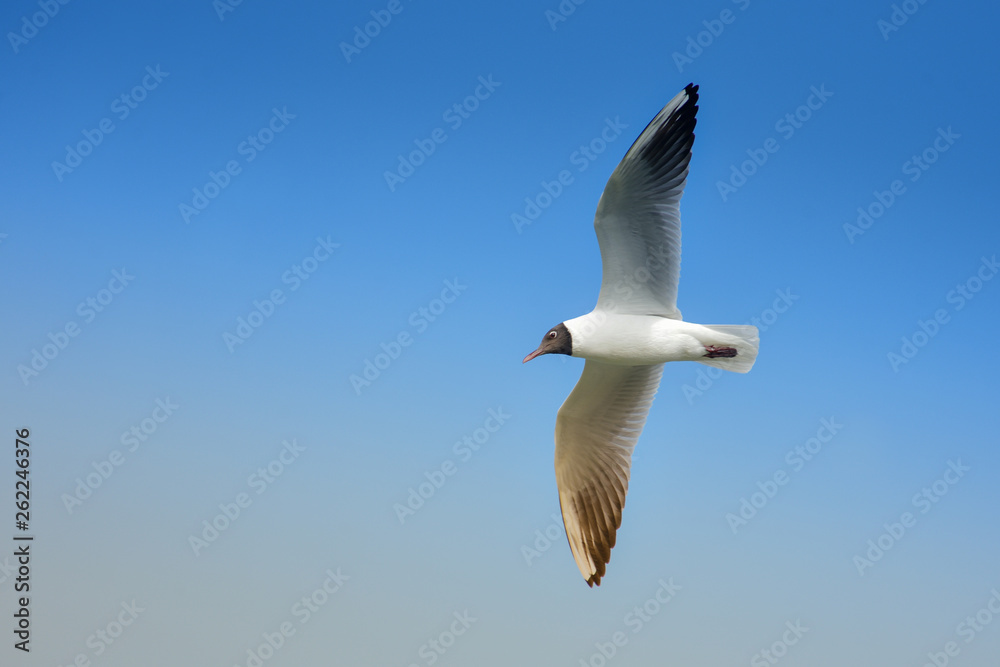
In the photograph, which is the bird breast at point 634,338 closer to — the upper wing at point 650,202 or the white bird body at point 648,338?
the white bird body at point 648,338

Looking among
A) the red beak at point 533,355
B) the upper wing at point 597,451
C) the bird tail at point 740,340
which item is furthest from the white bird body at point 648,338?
the upper wing at point 597,451

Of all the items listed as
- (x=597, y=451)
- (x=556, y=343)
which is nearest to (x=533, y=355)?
(x=556, y=343)

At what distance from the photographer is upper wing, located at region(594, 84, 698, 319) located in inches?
225

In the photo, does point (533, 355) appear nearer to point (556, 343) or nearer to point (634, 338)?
point (556, 343)

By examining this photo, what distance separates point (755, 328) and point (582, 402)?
4.83 ft

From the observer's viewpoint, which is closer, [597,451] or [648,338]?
[648,338]

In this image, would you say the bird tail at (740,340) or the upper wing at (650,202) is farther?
the bird tail at (740,340)

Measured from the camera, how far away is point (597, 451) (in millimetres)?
6938

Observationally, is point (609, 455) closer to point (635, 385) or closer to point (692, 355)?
point (635, 385)

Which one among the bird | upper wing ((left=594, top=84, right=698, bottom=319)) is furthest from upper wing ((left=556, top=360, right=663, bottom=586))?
upper wing ((left=594, top=84, right=698, bottom=319))

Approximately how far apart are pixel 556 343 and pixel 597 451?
3.95ft

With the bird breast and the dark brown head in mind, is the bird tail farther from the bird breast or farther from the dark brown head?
the dark brown head

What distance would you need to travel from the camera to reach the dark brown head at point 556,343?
Answer: 20.1ft

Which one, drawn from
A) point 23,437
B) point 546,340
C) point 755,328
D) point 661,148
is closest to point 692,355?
point 755,328
